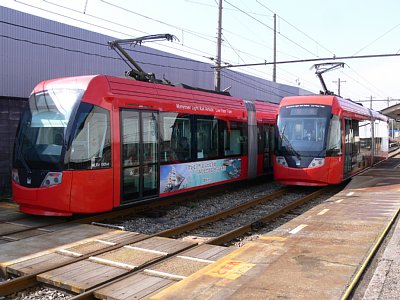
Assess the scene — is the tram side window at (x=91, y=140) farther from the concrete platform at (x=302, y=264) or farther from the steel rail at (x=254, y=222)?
the concrete platform at (x=302, y=264)

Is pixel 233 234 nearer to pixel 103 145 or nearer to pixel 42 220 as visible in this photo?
pixel 103 145

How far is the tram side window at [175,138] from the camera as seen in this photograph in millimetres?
10891

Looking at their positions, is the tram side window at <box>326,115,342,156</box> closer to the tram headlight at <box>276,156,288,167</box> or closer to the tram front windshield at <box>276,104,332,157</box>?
the tram front windshield at <box>276,104,332,157</box>

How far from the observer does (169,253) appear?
6.66 metres

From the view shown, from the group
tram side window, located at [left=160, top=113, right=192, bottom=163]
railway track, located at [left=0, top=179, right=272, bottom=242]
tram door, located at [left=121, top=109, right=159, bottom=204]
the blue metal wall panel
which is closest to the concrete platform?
tram door, located at [left=121, top=109, right=159, bottom=204]

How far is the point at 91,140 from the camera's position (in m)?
8.87

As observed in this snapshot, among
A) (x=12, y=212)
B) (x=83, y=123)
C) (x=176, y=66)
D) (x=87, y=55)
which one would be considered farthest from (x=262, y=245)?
(x=176, y=66)

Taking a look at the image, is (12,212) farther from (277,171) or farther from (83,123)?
(277,171)

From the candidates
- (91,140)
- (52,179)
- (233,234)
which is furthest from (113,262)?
(91,140)

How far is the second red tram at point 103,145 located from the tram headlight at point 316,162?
12.9 feet

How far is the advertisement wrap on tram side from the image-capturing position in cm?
1100

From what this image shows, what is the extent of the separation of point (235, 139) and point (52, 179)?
7.38 meters

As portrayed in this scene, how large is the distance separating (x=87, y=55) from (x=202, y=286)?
54.6ft

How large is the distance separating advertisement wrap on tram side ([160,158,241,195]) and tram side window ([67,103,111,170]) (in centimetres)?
208
